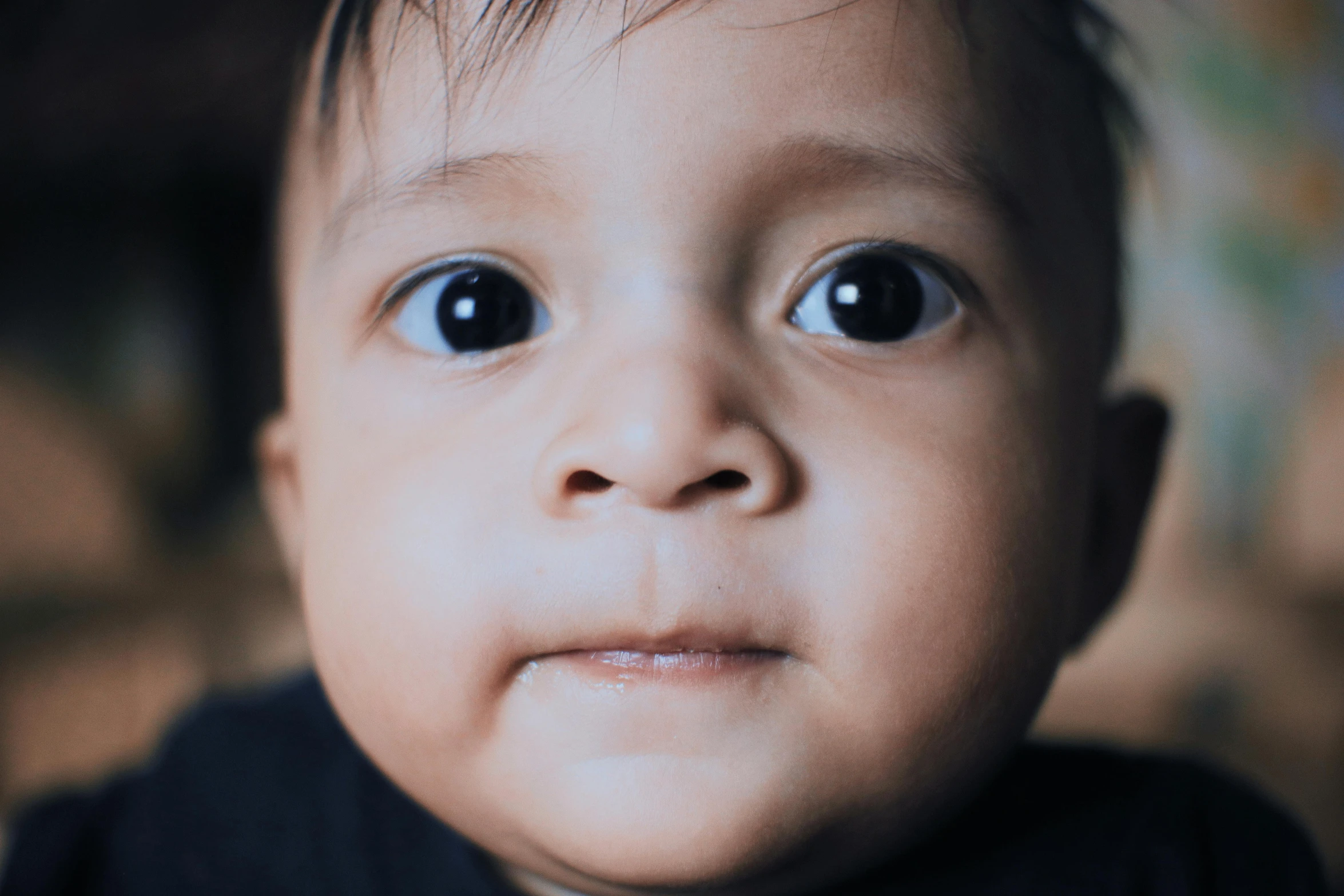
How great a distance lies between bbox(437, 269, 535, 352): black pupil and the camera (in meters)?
0.51

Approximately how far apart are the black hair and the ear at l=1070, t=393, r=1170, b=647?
4 centimetres

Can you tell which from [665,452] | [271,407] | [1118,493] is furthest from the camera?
[271,407]

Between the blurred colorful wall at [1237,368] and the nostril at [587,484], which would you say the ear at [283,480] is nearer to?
the nostril at [587,484]

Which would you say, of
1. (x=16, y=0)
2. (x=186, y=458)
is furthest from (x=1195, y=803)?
(x=186, y=458)

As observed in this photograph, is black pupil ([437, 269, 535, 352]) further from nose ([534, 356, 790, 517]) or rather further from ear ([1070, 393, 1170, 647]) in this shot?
ear ([1070, 393, 1170, 647])

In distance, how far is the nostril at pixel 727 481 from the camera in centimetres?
44

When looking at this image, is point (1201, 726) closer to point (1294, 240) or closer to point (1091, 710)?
point (1091, 710)

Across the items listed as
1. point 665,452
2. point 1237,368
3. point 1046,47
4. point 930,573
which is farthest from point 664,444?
point 1237,368

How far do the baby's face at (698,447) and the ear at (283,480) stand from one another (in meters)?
0.19

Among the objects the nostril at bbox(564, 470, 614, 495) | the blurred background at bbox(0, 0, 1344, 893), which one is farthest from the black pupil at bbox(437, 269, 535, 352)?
the blurred background at bbox(0, 0, 1344, 893)

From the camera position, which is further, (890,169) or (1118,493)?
(1118,493)

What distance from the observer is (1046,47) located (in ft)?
1.87

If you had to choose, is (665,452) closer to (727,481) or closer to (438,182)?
(727,481)

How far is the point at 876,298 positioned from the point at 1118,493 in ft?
0.80
